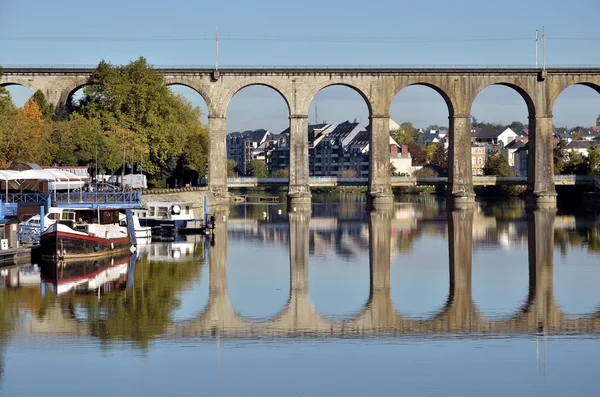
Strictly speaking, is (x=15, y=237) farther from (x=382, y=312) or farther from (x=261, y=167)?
(x=261, y=167)

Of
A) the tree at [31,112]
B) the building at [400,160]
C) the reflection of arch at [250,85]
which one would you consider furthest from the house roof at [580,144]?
the tree at [31,112]

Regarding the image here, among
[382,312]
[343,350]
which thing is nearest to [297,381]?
[343,350]

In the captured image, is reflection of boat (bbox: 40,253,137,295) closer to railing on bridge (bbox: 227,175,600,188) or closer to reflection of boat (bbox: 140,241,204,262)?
reflection of boat (bbox: 140,241,204,262)

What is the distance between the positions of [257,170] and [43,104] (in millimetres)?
94317

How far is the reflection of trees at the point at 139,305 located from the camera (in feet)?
72.3

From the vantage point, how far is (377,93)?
7275 cm

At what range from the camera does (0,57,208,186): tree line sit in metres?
Answer: 58.3

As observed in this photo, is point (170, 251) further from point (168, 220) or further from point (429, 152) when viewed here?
point (429, 152)

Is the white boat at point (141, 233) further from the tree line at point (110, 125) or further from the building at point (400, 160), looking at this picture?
the building at point (400, 160)

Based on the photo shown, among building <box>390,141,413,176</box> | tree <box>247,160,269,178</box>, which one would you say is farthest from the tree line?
tree <box>247,160,269,178</box>

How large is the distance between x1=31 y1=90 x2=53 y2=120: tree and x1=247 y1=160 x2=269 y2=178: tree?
90.6m

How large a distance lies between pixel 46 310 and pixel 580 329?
11.7 meters

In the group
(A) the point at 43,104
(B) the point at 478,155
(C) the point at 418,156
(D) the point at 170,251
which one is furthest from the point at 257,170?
(D) the point at 170,251

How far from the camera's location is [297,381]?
58.9 ft
